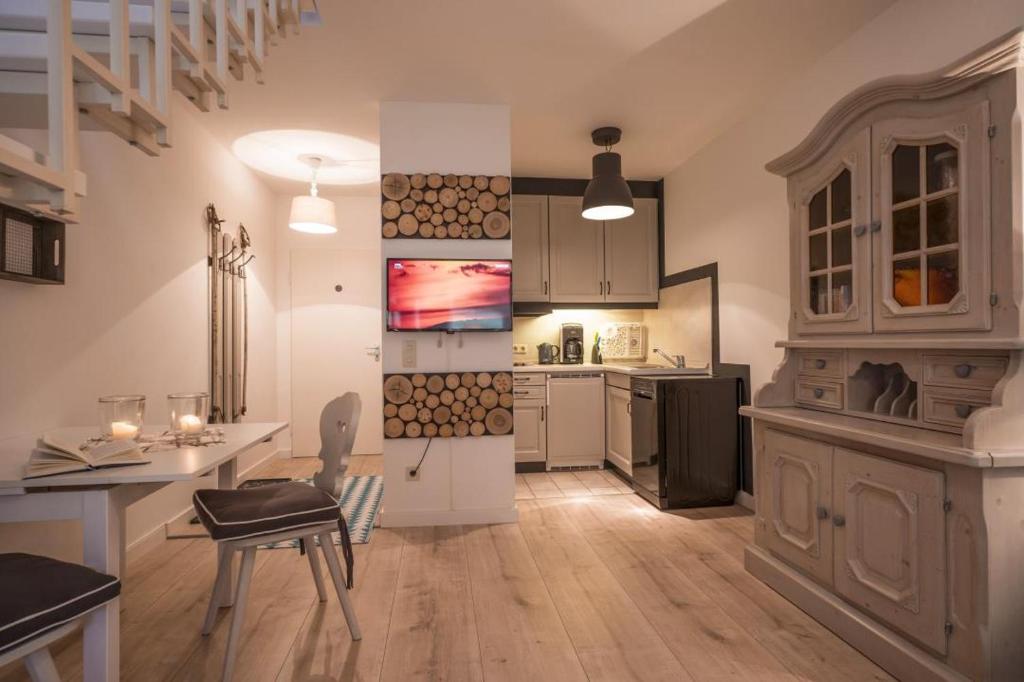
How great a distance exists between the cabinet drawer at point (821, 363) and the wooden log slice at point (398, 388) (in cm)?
211

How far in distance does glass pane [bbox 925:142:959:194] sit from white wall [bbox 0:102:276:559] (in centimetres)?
333

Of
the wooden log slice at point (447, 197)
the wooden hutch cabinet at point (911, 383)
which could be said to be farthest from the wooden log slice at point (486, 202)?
the wooden hutch cabinet at point (911, 383)

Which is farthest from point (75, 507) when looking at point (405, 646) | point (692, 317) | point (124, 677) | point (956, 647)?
point (692, 317)

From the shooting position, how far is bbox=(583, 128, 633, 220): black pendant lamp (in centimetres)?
375

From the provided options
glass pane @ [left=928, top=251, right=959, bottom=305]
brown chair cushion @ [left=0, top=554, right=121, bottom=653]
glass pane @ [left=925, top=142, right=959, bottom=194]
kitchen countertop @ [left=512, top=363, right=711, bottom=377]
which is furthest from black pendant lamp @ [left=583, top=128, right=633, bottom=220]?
brown chair cushion @ [left=0, top=554, right=121, bottom=653]

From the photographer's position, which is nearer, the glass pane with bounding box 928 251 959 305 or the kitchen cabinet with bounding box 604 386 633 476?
the glass pane with bounding box 928 251 959 305

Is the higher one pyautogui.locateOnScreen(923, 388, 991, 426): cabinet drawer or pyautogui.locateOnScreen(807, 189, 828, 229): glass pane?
pyautogui.locateOnScreen(807, 189, 828, 229): glass pane

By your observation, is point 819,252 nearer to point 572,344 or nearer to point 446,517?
point 446,517

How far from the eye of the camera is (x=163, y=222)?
3180 millimetres

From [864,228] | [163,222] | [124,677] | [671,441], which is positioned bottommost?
[124,677]

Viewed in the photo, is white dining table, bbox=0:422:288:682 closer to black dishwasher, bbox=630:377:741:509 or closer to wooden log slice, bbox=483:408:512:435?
wooden log slice, bbox=483:408:512:435

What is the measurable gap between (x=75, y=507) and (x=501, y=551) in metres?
1.95

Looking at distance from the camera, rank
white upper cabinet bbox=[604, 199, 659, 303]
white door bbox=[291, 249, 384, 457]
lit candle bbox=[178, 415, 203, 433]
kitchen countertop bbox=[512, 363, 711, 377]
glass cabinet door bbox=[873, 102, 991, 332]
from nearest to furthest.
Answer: glass cabinet door bbox=[873, 102, 991, 332] → lit candle bbox=[178, 415, 203, 433] → kitchen countertop bbox=[512, 363, 711, 377] → white upper cabinet bbox=[604, 199, 659, 303] → white door bbox=[291, 249, 384, 457]

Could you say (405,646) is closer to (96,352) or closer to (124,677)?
(124,677)
